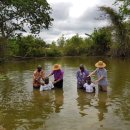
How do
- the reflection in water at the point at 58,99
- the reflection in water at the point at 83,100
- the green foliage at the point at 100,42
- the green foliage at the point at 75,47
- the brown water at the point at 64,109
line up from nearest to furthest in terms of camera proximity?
the brown water at the point at 64,109 < the reflection in water at the point at 83,100 < the reflection in water at the point at 58,99 < the green foliage at the point at 100,42 < the green foliage at the point at 75,47

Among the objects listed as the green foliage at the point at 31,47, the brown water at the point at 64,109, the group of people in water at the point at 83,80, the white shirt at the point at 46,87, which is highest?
the green foliage at the point at 31,47

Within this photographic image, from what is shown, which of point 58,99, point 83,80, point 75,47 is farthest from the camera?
point 75,47

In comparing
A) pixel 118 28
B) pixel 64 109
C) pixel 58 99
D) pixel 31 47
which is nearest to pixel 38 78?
pixel 58 99

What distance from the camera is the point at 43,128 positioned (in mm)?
9945

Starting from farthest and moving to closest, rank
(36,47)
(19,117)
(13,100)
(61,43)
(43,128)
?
→ (61,43) < (36,47) < (13,100) < (19,117) < (43,128)

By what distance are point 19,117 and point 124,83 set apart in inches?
388

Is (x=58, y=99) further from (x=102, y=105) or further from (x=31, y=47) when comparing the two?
(x=31, y=47)

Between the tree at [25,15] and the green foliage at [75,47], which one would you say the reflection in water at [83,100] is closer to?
the tree at [25,15]

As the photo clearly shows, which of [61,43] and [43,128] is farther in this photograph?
[61,43]

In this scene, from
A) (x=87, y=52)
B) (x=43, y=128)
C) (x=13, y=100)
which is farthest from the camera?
(x=87, y=52)

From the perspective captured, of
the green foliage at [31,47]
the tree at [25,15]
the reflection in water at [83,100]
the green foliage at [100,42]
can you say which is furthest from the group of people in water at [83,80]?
the green foliage at [100,42]

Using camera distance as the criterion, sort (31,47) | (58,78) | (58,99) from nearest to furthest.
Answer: (58,99) → (58,78) → (31,47)

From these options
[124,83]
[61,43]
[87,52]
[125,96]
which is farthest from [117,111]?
[61,43]

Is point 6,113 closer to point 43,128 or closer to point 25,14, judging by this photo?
point 43,128
